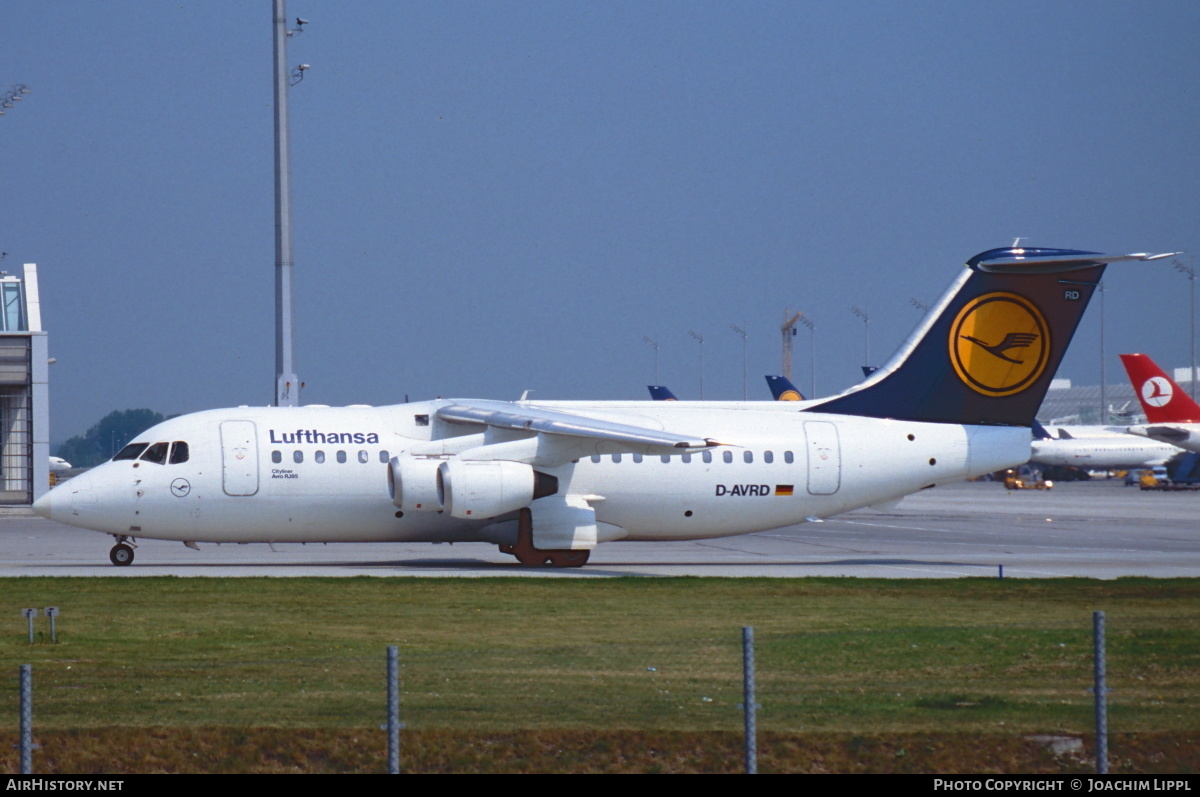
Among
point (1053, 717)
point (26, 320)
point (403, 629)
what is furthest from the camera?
point (26, 320)

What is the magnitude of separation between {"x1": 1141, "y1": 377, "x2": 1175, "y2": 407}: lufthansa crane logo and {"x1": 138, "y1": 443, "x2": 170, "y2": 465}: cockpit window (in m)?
65.0

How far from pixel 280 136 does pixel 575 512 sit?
1391 centimetres

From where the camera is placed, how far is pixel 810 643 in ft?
51.5

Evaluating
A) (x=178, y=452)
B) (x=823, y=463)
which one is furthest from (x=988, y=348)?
(x=178, y=452)

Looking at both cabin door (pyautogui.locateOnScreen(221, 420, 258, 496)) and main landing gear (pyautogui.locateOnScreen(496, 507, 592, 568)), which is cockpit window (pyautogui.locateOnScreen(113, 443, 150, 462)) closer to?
cabin door (pyautogui.locateOnScreen(221, 420, 258, 496))

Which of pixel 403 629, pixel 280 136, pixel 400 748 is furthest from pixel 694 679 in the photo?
pixel 280 136

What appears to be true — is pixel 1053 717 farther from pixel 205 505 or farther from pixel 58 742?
pixel 205 505

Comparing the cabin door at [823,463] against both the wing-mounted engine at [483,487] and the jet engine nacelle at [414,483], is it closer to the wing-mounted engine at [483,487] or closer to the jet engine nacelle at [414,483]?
the wing-mounted engine at [483,487]

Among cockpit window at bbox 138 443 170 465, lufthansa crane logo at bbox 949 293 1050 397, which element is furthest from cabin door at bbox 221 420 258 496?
lufthansa crane logo at bbox 949 293 1050 397

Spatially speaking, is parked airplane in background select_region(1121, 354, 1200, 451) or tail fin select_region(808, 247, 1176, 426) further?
parked airplane in background select_region(1121, 354, 1200, 451)

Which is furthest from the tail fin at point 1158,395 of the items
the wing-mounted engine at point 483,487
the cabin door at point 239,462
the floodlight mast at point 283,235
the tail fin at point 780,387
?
the cabin door at point 239,462

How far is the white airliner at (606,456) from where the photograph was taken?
27.9m

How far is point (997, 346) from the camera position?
31.1m

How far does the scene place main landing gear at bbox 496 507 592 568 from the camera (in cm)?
2884
